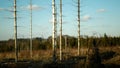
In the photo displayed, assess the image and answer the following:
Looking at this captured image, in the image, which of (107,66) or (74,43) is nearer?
(107,66)

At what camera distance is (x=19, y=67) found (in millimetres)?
20141

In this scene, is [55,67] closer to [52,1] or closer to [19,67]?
[19,67]

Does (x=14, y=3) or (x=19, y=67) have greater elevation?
(x=14, y=3)

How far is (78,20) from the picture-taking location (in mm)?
32062

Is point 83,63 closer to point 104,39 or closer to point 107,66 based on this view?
point 107,66

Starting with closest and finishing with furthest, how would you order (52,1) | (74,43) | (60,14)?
(52,1) < (60,14) < (74,43)

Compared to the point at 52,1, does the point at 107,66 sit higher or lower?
lower

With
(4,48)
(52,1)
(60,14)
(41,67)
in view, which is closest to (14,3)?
(52,1)

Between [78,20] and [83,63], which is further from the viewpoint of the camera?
[78,20]

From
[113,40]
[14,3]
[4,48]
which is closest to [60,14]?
[14,3]

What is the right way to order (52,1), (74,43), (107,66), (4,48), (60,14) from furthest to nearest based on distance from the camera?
1. (74,43)
2. (4,48)
3. (60,14)
4. (52,1)
5. (107,66)

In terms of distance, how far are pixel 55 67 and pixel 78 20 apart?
1323 centimetres

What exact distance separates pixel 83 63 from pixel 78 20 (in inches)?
552

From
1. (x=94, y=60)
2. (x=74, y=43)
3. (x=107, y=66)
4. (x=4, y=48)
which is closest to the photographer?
(x=94, y=60)
